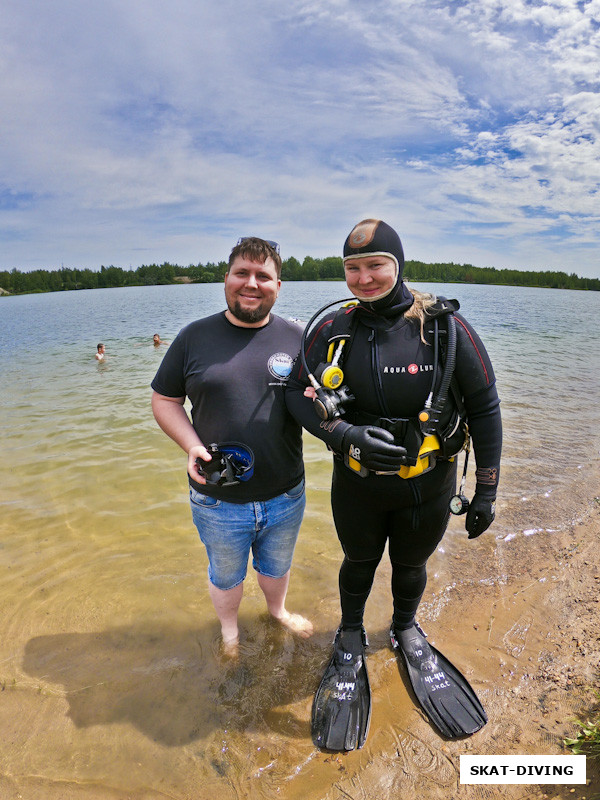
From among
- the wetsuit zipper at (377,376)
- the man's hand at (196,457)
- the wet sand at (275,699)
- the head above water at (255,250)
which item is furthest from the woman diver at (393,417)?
the man's hand at (196,457)

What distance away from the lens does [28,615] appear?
3.54 meters

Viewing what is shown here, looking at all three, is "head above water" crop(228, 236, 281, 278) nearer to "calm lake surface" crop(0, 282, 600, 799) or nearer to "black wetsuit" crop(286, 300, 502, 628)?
"black wetsuit" crop(286, 300, 502, 628)

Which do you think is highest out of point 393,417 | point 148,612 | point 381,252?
point 381,252

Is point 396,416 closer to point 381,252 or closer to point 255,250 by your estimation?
point 381,252

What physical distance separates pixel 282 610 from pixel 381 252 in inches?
104

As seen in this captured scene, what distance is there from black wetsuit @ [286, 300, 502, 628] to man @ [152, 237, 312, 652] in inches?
8.3

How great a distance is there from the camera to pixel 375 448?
6.91ft

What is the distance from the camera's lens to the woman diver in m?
2.20

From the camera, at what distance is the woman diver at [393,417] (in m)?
2.20

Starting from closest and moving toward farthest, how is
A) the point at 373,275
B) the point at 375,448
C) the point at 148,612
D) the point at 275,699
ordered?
the point at 375,448, the point at 373,275, the point at 275,699, the point at 148,612

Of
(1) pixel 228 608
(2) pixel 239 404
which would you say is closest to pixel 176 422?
(2) pixel 239 404

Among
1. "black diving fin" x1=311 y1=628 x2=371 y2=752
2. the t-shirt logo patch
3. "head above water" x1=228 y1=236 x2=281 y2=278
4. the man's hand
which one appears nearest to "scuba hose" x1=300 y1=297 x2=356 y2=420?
the t-shirt logo patch

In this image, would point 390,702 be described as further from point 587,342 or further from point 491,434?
point 587,342

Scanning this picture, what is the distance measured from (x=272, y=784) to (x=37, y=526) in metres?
3.76
